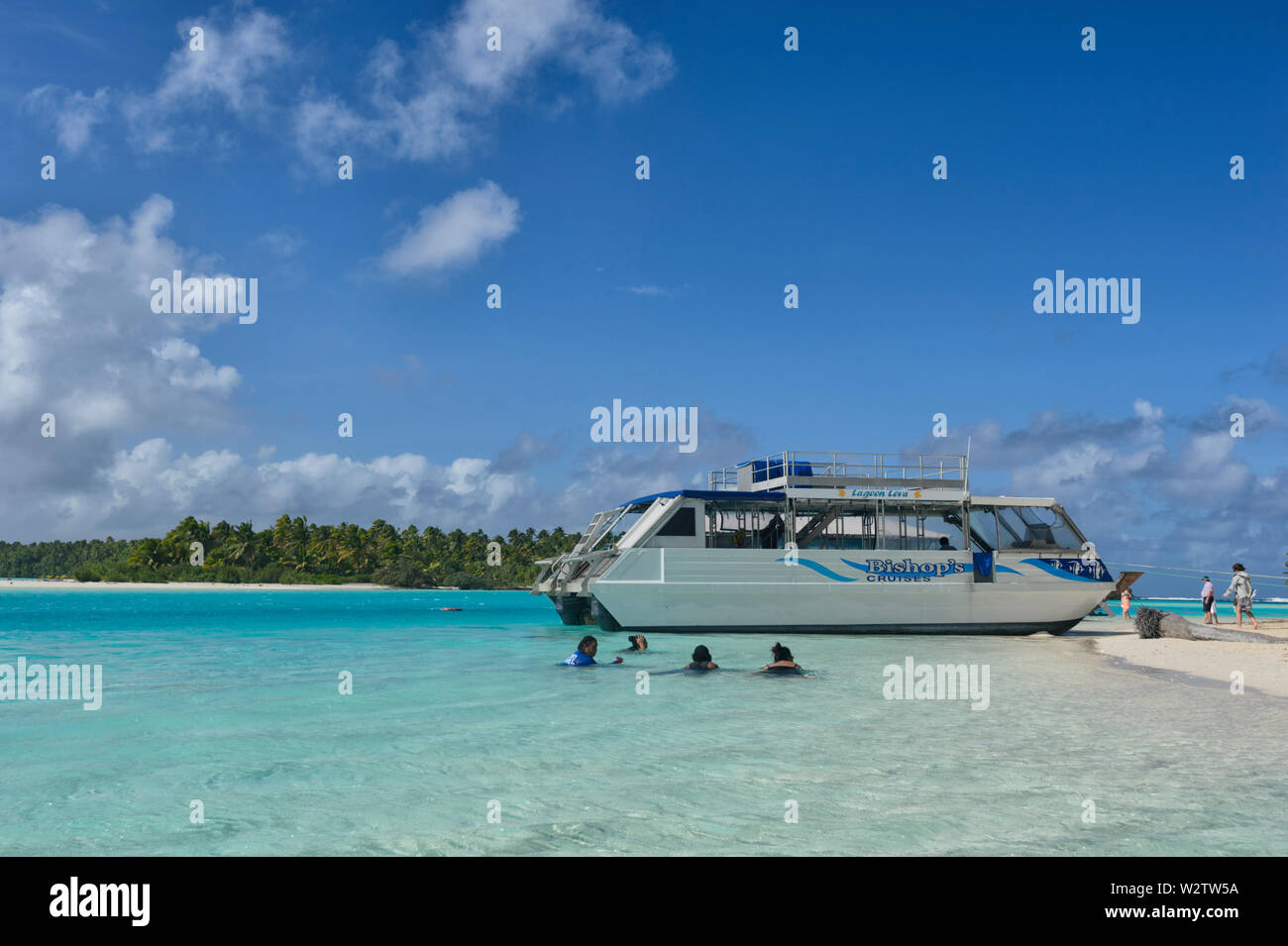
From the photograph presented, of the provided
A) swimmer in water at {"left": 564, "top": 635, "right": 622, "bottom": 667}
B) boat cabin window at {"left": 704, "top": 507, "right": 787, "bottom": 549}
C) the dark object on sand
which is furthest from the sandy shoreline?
swimmer in water at {"left": 564, "top": 635, "right": 622, "bottom": 667}

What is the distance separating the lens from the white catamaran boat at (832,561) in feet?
76.3

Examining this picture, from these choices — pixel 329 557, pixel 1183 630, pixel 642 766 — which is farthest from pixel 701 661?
pixel 329 557

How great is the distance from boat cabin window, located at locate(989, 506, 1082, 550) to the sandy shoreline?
3.03 meters

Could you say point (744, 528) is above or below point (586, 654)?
above

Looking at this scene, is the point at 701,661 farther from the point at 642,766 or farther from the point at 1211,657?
the point at 1211,657

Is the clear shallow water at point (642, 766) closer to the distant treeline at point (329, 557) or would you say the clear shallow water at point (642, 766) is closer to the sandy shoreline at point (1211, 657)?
the sandy shoreline at point (1211, 657)

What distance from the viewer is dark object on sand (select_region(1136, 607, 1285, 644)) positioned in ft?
74.0

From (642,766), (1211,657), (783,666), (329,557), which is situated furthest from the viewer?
(329,557)

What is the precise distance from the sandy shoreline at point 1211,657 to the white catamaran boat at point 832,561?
260 cm

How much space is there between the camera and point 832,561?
24141mm

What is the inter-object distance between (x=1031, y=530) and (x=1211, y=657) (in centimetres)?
753

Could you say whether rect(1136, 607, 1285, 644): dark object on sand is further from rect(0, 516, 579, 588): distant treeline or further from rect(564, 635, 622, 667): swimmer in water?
rect(0, 516, 579, 588): distant treeline
